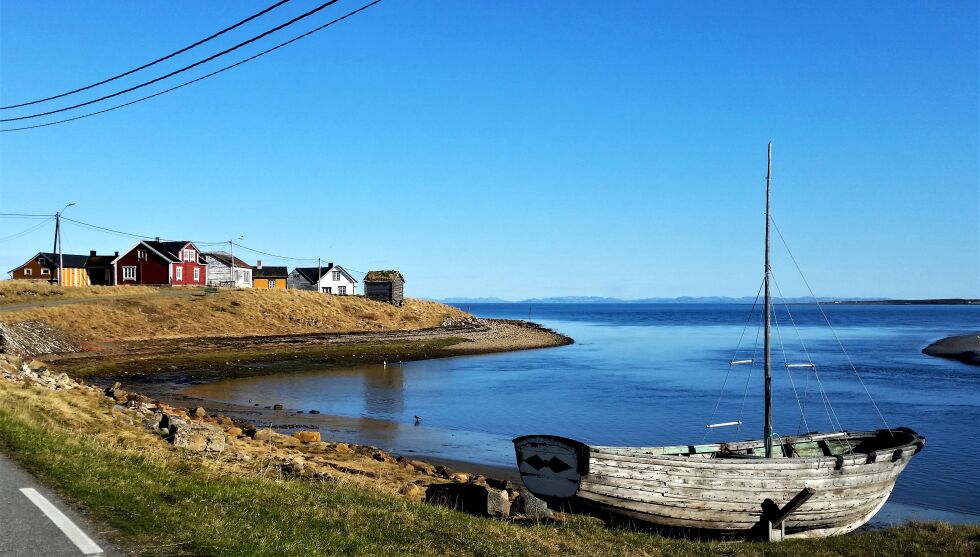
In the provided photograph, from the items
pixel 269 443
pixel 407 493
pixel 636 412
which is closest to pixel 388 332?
pixel 636 412

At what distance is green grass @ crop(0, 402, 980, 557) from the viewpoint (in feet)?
30.4

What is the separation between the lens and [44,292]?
67312 mm

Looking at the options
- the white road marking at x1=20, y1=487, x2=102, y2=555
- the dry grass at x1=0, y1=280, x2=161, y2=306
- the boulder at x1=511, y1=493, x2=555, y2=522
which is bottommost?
the boulder at x1=511, y1=493, x2=555, y2=522

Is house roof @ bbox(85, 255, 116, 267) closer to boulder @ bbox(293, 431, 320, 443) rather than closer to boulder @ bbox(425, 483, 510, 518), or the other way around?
boulder @ bbox(293, 431, 320, 443)

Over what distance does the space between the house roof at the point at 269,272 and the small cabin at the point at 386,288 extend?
1899 centimetres

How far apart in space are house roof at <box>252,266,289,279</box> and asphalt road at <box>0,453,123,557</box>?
365ft

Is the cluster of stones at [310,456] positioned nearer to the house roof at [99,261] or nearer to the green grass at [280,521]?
the green grass at [280,521]

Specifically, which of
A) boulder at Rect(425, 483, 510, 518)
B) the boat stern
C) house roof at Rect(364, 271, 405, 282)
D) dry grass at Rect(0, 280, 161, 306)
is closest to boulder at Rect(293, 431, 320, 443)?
boulder at Rect(425, 483, 510, 518)

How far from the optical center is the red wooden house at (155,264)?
291 feet

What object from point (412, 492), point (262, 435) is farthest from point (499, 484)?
point (262, 435)

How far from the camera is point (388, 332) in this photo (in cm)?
8338

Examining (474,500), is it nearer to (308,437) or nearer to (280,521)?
(280,521)

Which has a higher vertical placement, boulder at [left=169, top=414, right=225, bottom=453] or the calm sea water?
boulder at [left=169, top=414, right=225, bottom=453]

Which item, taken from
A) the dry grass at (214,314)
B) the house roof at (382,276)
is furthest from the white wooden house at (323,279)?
the dry grass at (214,314)
